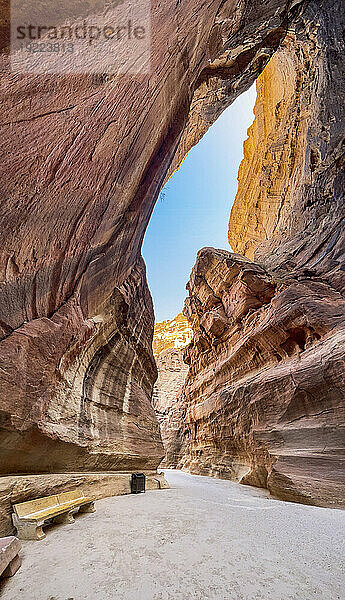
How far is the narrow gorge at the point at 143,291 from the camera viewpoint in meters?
3.81

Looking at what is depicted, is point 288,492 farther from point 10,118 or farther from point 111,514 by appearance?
point 10,118

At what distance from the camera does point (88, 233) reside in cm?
552

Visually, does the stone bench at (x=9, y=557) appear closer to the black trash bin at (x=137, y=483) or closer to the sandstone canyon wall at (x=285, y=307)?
the black trash bin at (x=137, y=483)

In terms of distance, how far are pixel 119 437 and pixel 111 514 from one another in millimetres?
2120

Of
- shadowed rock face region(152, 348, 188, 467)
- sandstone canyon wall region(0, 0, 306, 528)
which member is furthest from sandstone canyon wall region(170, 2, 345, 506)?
sandstone canyon wall region(0, 0, 306, 528)

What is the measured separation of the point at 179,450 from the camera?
16641 millimetres

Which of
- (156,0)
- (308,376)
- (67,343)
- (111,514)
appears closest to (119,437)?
(111,514)

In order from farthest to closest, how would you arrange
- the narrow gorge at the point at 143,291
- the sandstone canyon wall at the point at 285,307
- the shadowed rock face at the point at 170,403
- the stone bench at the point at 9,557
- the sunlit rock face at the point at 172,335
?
the sunlit rock face at the point at 172,335, the shadowed rock face at the point at 170,403, the sandstone canyon wall at the point at 285,307, the narrow gorge at the point at 143,291, the stone bench at the point at 9,557

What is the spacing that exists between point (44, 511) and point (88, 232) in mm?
4279

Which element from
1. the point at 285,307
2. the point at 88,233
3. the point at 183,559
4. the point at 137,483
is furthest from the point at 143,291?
the point at 183,559

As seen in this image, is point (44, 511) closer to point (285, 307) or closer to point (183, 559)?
point (183, 559)

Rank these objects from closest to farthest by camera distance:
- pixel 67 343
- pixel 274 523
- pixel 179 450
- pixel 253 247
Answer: pixel 274 523 → pixel 67 343 → pixel 179 450 → pixel 253 247

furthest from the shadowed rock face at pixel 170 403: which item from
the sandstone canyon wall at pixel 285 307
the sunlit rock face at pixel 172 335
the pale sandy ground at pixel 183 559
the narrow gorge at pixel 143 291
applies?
the pale sandy ground at pixel 183 559

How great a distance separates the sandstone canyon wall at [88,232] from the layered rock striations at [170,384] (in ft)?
33.6
